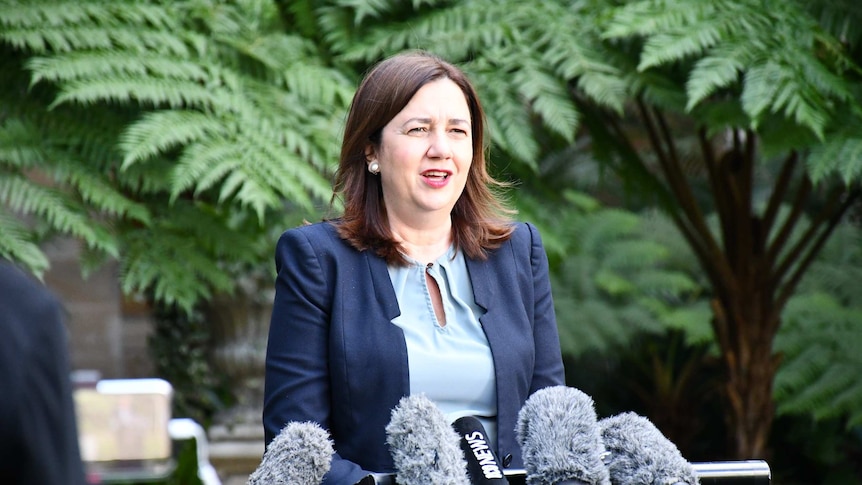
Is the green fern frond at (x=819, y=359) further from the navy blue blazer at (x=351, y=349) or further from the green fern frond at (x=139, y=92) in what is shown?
the navy blue blazer at (x=351, y=349)

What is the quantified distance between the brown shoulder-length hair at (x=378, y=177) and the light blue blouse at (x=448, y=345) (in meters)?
0.07

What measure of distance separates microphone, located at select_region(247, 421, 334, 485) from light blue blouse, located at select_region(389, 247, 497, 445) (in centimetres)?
25

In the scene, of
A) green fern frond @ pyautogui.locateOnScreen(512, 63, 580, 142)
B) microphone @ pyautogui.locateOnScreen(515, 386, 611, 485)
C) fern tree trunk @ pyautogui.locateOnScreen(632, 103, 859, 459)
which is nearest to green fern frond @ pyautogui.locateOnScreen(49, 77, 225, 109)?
green fern frond @ pyautogui.locateOnScreen(512, 63, 580, 142)

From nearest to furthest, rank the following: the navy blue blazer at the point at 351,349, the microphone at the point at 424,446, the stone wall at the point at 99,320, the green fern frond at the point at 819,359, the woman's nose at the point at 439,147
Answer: the microphone at the point at 424,446 < the navy blue blazer at the point at 351,349 < the woman's nose at the point at 439,147 < the green fern frond at the point at 819,359 < the stone wall at the point at 99,320

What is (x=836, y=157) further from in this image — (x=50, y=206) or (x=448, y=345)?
(x=50, y=206)

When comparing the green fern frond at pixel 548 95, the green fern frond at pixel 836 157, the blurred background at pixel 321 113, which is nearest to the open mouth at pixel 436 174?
Result: the blurred background at pixel 321 113

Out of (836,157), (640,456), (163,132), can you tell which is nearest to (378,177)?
(640,456)

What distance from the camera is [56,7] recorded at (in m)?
Result: 3.53

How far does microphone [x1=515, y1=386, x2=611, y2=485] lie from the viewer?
A: 5.59 ft

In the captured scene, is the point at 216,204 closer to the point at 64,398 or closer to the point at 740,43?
the point at 740,43

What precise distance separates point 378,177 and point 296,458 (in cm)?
71

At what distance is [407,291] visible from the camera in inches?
83.4

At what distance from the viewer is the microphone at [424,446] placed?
5.45 feet

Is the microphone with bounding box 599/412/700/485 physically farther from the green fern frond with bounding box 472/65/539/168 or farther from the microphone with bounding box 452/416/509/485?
the green fern frond with bounding box 472/65/539/168
